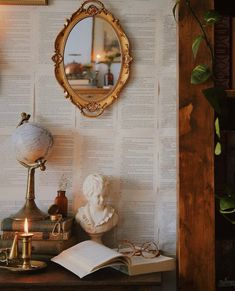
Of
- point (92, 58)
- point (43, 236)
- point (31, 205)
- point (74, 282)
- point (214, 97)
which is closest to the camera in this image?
point (74, 282)

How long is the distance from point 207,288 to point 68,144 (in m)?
0.80

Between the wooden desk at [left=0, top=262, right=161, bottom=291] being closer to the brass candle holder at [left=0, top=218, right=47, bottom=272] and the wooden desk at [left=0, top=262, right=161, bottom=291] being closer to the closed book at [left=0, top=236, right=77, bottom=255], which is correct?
the brass candle holder at [left=0, top=218, right=47, bottom=272]

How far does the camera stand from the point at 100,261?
157 cm

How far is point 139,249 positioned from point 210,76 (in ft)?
2.30

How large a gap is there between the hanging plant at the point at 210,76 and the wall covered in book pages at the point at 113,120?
0.97ft

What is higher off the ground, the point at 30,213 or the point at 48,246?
the point at 30,213

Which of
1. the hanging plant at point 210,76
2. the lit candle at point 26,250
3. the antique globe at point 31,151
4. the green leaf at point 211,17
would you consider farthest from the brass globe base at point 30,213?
the green leaf at point 211,17

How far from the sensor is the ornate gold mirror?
200 cm

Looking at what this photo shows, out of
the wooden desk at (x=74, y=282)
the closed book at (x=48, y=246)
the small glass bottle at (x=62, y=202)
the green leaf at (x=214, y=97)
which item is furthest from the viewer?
the small glass bottle at (x=62, y=202)

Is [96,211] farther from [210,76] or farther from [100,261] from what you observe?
[210,76]

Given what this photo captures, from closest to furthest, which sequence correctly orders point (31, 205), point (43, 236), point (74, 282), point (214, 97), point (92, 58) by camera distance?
point (74, 282) → point (214, 97) → point (43, 236) → point (31, 205) → point (92, 58)

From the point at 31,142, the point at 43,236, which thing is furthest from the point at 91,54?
the point at 43,236

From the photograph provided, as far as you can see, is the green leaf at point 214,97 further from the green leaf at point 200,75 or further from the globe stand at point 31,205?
the globe stand at point 31,205

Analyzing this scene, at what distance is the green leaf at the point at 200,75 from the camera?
1681mm
